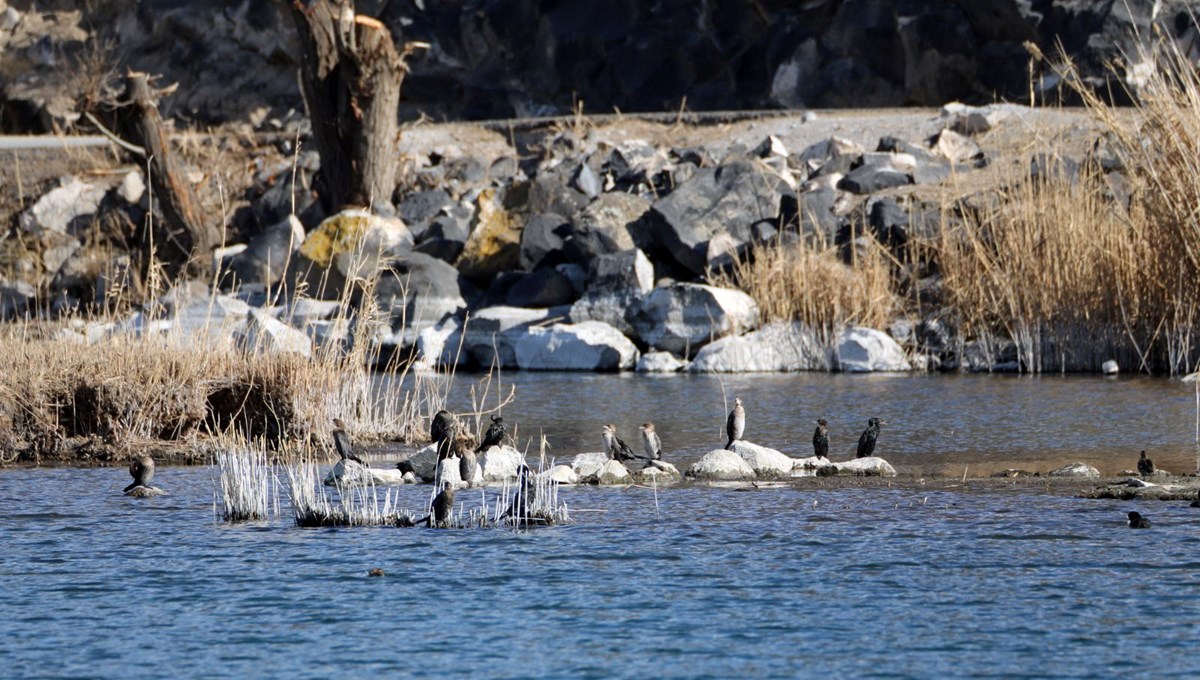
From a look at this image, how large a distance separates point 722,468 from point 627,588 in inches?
126

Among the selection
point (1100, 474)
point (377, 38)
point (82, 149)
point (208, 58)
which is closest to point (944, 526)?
point (1100, 474)

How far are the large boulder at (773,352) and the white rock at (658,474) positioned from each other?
871 cm

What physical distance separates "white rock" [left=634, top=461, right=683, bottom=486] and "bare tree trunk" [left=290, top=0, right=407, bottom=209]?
14.5m

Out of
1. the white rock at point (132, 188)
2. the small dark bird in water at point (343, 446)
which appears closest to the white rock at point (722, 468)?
the small dark bird in water at point (343, 446)

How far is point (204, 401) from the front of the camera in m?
11.8

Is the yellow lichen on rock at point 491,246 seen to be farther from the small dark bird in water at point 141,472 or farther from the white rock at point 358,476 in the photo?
the small dark bird in water at point 141,472

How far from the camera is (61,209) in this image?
1145 inches

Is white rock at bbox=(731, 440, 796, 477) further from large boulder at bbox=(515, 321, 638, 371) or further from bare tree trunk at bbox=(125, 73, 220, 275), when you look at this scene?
bare tree trunk at bbox=(125, 73, 220, 275)

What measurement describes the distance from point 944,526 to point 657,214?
13.9 m

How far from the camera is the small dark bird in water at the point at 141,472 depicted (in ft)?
31.7

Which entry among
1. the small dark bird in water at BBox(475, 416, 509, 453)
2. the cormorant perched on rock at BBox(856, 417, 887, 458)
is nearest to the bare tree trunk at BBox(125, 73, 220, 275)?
the small dark bird in water at BBox(475, 416, 509, 453)

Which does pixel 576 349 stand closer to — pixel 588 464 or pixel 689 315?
pixel 689 315

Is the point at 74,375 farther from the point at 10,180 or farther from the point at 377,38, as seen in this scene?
the point at 10,180

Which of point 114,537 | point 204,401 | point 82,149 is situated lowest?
point 114,537
